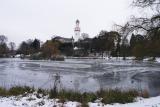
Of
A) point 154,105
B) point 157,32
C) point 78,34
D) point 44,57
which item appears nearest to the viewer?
point 154,105

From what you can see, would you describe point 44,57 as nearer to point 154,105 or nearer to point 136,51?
point 136,51

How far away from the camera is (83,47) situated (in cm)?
13838

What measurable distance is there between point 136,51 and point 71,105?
1426 cm

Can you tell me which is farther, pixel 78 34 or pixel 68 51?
pixel 78 34

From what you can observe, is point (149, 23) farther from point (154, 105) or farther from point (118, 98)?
point (154, 105)

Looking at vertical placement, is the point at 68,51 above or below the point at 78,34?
below

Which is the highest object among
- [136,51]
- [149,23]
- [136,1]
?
[136,1]

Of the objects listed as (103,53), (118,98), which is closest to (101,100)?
(118,98)

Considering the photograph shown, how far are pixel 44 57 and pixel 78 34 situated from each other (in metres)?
80.6

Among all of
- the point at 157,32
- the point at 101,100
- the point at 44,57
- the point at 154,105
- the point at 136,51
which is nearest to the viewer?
the point at 154,105

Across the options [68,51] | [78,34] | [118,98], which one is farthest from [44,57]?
[118,98]

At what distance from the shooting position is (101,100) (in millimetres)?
13953

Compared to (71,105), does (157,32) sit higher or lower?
higher

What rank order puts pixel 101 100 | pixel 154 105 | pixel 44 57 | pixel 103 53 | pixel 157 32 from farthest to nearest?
1. pixel 103 53
2. pixel 44 57
3. pixel 157 32
4. pixel 101 100
5. pixel 154 105
